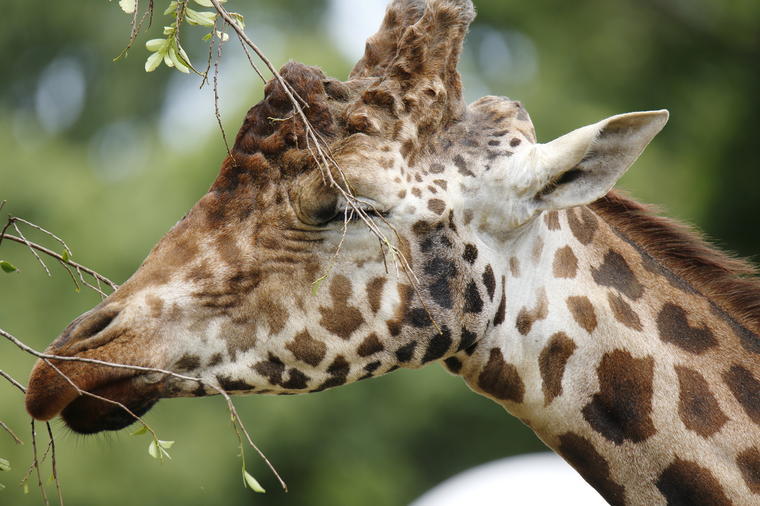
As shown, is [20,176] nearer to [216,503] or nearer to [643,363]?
[216,503]

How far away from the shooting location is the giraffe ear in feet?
13.1

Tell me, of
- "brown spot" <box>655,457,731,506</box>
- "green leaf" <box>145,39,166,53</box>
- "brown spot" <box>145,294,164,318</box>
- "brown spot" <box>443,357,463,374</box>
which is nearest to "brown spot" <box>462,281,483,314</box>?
"brown spot" <box>443,357,463,374</box>

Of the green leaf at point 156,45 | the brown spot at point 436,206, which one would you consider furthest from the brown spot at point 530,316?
the green leaf at point 156,45

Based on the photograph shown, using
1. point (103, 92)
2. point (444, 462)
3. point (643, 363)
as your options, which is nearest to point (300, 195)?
point (643, 363)

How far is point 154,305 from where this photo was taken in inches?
152

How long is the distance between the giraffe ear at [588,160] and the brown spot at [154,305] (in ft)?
4.90

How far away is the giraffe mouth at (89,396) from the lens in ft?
12.1

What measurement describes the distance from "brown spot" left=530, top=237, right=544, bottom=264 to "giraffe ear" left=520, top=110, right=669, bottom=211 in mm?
192

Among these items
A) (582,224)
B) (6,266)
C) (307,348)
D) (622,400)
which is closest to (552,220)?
(582,224)

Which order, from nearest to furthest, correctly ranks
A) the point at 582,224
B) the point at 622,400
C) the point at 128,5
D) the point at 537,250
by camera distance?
the point at 128,5 < the point at 622,400 < the point at 537,250 < the point at 582,224

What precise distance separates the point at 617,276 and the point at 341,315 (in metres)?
1.15

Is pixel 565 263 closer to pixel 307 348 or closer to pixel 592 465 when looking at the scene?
pixel 592 465

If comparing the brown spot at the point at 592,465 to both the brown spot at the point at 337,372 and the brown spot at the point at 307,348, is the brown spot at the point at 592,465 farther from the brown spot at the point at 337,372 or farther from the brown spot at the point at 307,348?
the brown spot at the point at 307,348

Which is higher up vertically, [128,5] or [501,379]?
[128,5]
